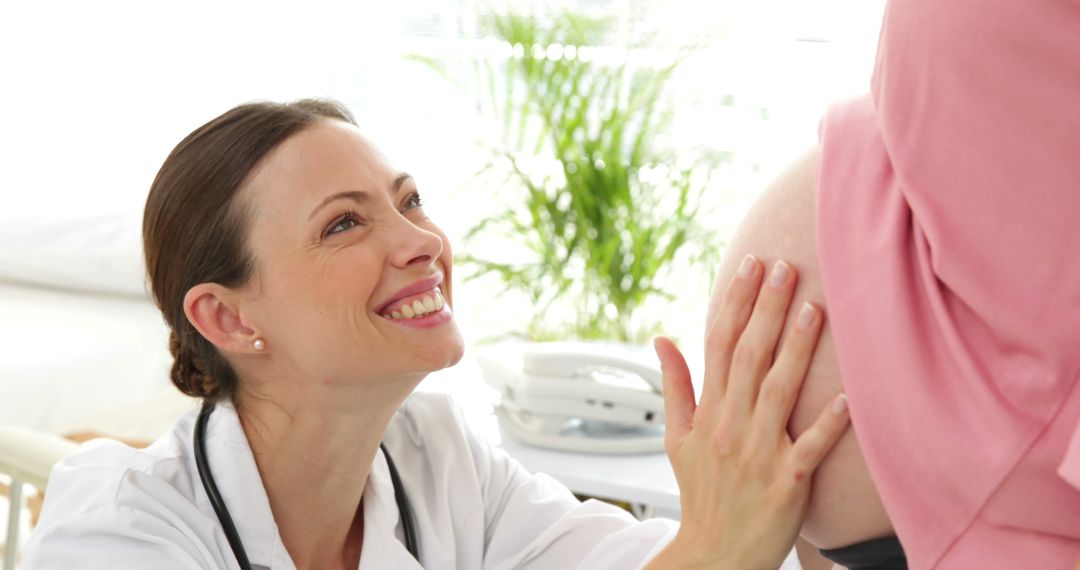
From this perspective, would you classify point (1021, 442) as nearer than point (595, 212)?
Yes

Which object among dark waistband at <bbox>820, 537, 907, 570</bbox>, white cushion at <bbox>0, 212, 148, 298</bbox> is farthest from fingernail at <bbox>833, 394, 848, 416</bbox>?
white cushion at <bbox>0, 212, 148, 298</bbox>

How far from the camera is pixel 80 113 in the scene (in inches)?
159

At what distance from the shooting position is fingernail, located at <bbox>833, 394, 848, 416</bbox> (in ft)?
2.83

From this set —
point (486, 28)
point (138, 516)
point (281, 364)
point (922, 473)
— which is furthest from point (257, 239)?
point (486, 28)

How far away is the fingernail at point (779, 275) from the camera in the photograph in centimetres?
90

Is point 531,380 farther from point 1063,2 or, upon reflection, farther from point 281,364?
point 1063,2

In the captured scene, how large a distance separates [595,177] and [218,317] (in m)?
2.07

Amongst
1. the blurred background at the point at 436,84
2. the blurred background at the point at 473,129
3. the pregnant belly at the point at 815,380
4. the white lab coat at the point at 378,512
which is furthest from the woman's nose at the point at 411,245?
the blurred background at the point at 436,84

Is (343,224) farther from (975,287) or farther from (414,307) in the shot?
(975,287)

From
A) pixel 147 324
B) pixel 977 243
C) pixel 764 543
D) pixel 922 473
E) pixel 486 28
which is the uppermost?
pixel 977 243

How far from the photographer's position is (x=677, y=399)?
109cm

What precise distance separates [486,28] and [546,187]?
0.52 meters

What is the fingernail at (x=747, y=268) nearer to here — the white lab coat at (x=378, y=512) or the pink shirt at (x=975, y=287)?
the pink shirt at (x=975, y=287)

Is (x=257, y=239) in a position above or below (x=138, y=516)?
above
